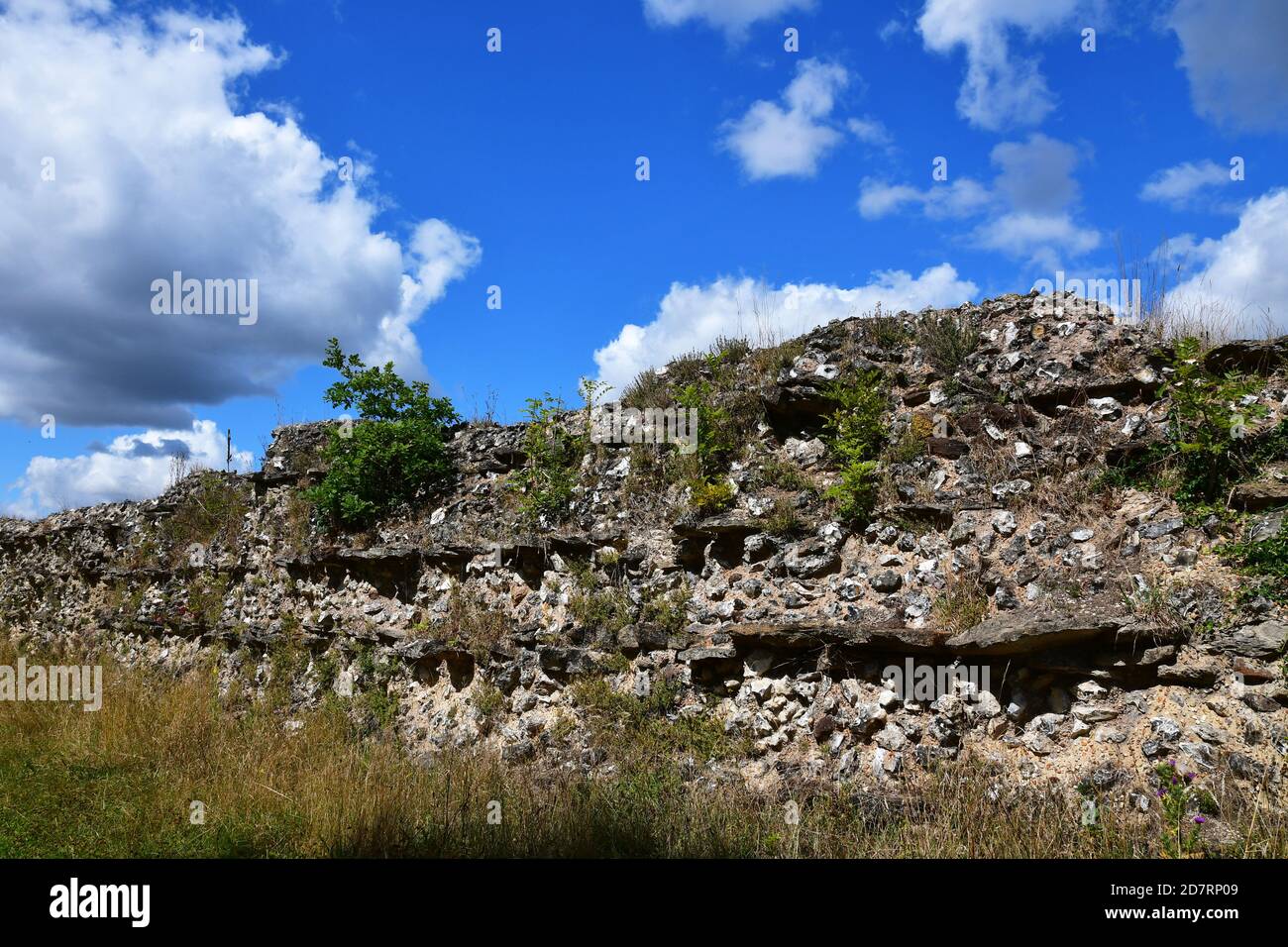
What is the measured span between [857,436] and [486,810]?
18.7 feet

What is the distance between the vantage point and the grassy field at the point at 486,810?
574cm

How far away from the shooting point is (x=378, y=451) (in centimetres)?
1245

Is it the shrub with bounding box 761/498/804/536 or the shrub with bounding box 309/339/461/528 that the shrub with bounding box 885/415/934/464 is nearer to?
the shrub with bounding box 761/498/804/536

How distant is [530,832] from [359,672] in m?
5.78

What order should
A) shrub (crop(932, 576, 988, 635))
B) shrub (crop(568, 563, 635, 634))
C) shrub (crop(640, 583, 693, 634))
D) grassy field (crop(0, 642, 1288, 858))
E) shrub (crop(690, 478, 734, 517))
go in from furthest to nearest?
shrub (crop(690, 478, 734, 517)), shrub (crop(568, 563, 635, 634)), shrub (crop(640, 583, 693, 634)), shrub (crop(932, 576, 988, 635)), grassy field (crop(0, 642, 1288, 858))

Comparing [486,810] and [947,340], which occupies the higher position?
[947,340]

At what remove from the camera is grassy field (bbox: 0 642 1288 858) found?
574cm

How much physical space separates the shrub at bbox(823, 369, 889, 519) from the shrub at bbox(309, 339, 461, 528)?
6482mm

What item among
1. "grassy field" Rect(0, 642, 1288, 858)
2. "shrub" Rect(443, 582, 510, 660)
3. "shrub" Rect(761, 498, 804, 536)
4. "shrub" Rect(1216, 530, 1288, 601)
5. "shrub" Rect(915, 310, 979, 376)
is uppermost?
"shrub" Rect(915, 310, 979, 376)

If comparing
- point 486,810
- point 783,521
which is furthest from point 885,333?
point 486,810

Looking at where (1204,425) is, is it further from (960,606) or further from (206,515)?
(206,515)

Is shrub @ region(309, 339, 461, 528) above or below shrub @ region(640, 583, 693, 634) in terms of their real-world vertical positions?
above

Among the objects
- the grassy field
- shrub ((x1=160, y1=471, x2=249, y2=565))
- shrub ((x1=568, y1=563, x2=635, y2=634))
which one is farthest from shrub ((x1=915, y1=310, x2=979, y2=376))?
shrub ((x1=160, y1=471, x2=249, y2=565))
